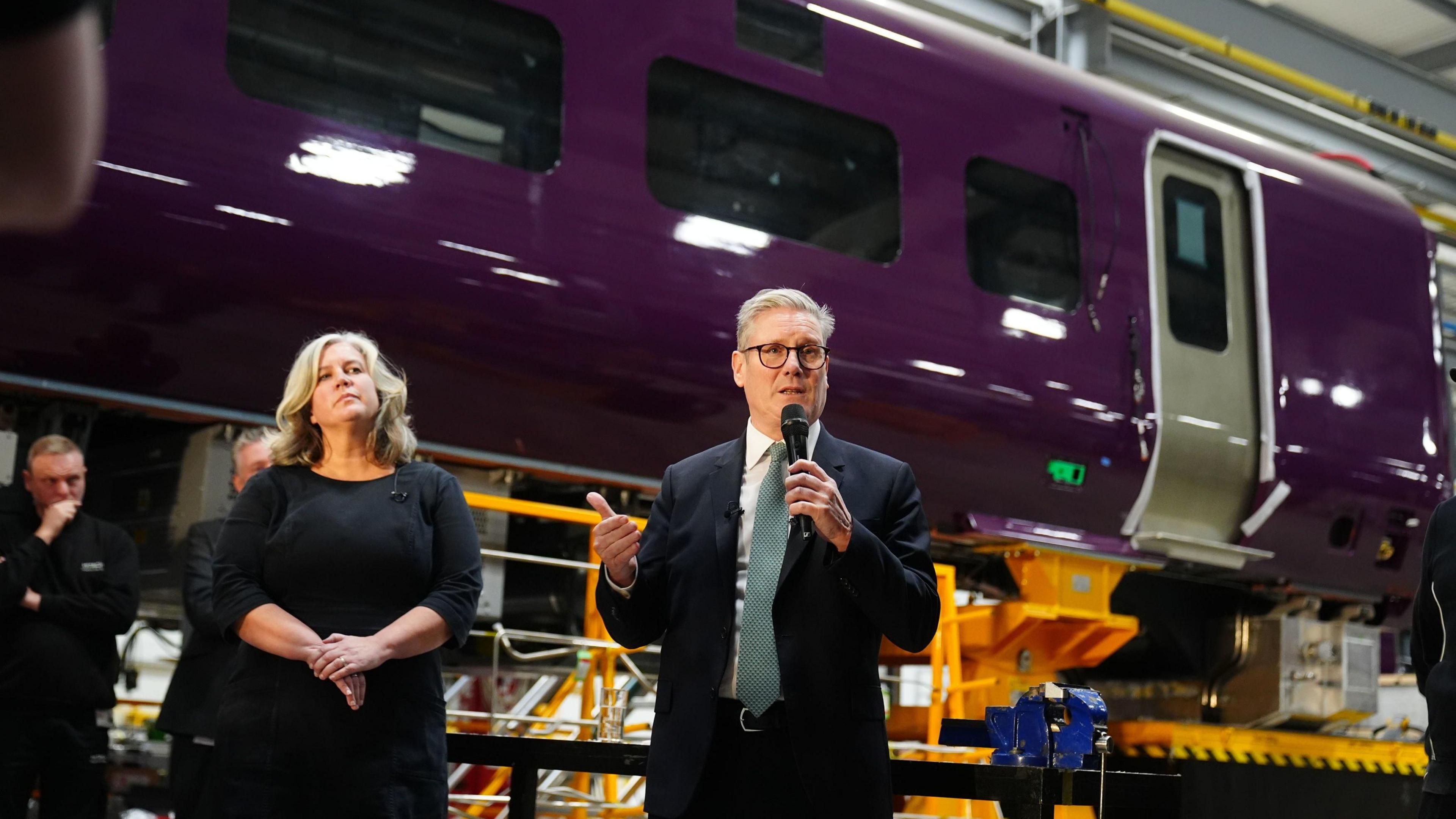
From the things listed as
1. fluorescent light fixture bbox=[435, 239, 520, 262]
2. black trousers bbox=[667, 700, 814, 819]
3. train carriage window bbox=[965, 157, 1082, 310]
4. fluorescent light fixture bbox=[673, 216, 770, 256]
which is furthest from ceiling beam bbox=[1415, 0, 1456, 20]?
black trousers bbox=[667, 700, 814, 819]

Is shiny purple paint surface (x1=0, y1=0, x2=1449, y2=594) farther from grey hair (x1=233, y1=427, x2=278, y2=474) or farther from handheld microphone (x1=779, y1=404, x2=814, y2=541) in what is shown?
handheld microphone (x1=779, y1=404, x2=814, y2=541)

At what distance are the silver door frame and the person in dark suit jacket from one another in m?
3.64

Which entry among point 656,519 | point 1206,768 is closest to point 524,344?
point 656,519

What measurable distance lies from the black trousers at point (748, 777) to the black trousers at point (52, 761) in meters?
2.74

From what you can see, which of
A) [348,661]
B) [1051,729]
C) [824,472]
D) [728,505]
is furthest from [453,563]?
[1051,729]

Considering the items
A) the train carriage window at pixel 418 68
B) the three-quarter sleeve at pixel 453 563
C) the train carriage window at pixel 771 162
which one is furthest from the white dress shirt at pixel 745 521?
the train carriage window at pixel 771 162

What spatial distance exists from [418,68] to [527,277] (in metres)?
0.75

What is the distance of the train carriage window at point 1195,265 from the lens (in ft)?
21.3

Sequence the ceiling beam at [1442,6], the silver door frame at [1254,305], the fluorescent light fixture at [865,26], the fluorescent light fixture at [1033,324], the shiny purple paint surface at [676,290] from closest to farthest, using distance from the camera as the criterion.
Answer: the shiny purple paint surface at [676,290]
the fluorescent light fixture at [865,26]
the fluorescent light fixture at [1033,324]
the silver door frame at [1254,305]
the ceiling beam at [1442,6]

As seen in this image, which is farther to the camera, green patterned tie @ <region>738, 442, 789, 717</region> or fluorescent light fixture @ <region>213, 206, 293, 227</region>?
fluorescent light fixture @ <region>213, 206, 293, 227</region>

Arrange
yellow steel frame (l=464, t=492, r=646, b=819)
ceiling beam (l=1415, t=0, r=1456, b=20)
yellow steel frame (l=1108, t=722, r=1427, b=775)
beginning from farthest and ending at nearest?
ceiling beam (l=1415, t=0, r=1456, b=20)
yellow steel frame (l=1108, t=722, r=1427, b=775)
yellow steel frame (l=464, t=492, r=646, b=819)

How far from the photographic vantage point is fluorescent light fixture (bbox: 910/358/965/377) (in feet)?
18.0

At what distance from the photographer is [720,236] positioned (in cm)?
509

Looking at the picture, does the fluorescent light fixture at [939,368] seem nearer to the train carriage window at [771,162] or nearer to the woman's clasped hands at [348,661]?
the train carriage window at [771,162]
